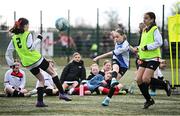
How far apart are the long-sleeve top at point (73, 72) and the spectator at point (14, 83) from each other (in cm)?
166

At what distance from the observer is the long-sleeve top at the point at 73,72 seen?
51.4ft

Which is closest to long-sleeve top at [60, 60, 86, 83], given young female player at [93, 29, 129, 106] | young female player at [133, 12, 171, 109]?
young female player at [93, 29, 129, 106]

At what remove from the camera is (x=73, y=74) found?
51.4 ft

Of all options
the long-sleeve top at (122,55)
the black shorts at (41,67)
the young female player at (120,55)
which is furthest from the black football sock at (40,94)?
the long-sleeve top at (122,55)

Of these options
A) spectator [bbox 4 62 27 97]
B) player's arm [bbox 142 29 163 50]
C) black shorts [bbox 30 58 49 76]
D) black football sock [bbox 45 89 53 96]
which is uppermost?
player's arm [bbox 142 29 163 50]

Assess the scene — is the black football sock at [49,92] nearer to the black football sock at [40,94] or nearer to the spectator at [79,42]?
the black football sock at [40,94]

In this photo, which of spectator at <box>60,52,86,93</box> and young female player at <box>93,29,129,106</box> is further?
spectator at <box>60,52,86,93</box>

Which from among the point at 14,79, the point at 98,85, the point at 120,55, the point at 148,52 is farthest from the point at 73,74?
the point at 148,52

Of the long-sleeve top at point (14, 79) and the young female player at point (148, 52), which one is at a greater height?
the young female player at point (148, 52)

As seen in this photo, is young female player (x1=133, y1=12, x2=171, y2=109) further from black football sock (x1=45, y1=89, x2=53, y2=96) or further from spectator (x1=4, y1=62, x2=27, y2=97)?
spectator (x1=4, y1=62, x2=27, y2=97)

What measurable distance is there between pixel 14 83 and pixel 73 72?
202cm

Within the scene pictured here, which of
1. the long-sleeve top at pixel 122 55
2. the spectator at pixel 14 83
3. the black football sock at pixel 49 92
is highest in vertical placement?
the long-sleeve top at pixel 122 55

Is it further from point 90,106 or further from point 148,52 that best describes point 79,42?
point 148,52

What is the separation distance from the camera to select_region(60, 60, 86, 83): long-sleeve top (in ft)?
51.4
